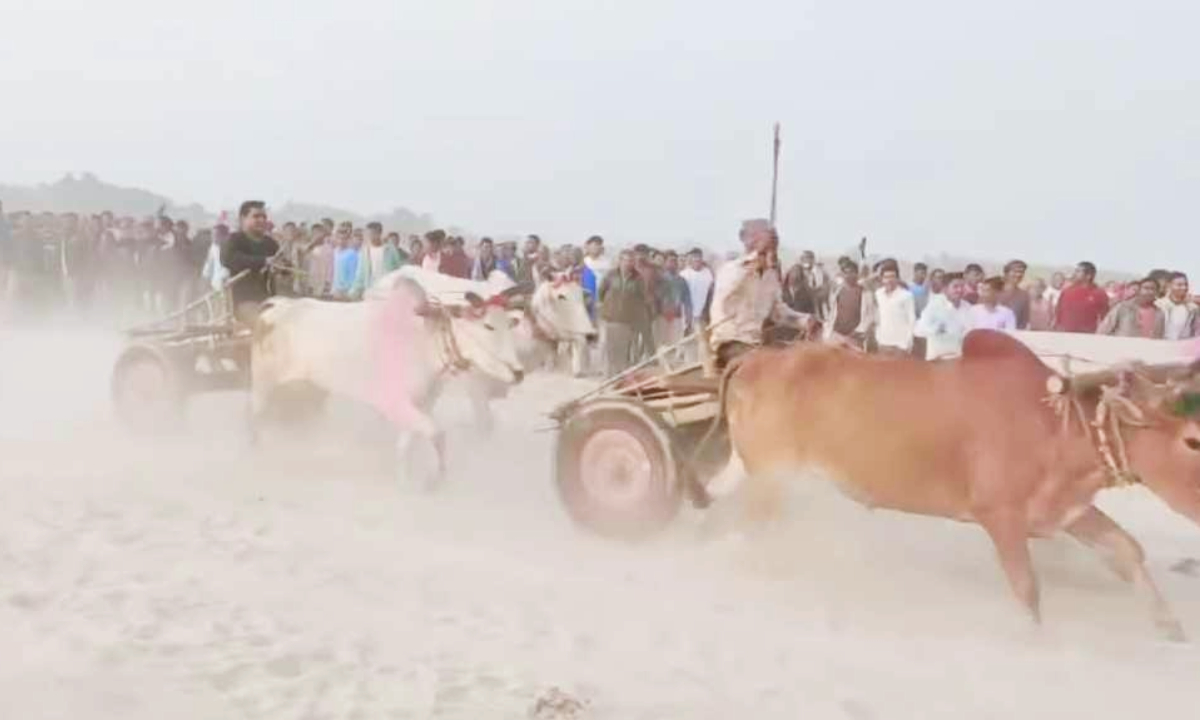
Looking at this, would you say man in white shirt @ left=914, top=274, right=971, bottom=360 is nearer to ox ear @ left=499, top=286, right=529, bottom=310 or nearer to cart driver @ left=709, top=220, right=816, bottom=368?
ox ear @ left=499, top=286, right=529, bottom=310

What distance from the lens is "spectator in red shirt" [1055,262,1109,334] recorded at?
14.1 m

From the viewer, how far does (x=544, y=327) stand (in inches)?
441

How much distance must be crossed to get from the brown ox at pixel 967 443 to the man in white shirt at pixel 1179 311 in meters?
6.64

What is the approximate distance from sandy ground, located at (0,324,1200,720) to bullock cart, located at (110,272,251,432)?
1.20 m

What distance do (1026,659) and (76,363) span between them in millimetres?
12594

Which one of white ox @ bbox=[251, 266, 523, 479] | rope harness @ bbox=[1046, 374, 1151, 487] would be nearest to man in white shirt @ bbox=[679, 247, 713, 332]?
→ white ox @ bbox=[251, 266, 523, 479]

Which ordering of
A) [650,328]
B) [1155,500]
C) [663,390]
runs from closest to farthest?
[663,390], [1155,500], [650,328]

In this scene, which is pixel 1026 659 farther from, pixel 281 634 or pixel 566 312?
pixel 566 312

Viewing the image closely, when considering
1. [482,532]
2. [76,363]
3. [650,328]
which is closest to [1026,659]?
[482,532]

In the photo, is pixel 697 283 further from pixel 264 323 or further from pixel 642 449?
pixel 642 449

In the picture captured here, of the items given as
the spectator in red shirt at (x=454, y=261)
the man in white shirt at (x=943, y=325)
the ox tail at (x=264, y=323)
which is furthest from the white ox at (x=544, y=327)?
the spectator in red shirt at (x=454, y=261)

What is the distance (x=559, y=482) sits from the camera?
8.66 metres

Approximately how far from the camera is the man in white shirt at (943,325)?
1278 centimetres

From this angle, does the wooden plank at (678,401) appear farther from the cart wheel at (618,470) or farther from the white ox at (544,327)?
the white ox at (544,327)
